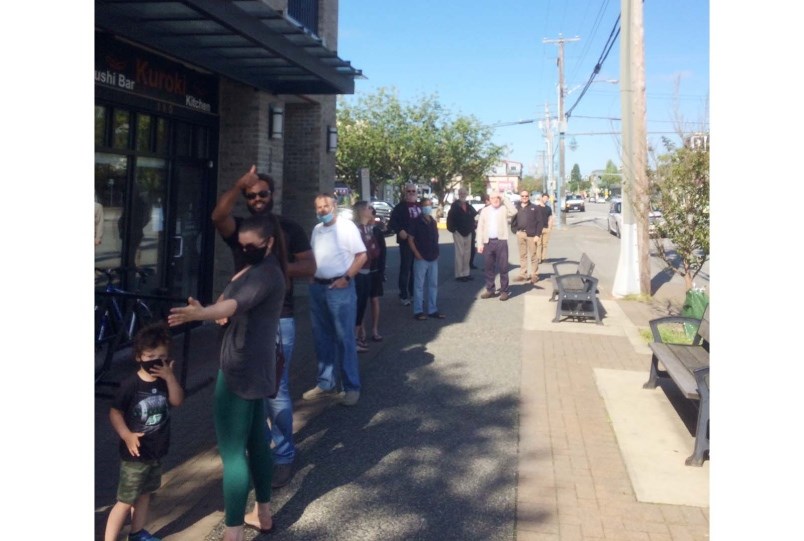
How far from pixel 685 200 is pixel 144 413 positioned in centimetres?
819

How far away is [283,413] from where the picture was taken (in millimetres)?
4957

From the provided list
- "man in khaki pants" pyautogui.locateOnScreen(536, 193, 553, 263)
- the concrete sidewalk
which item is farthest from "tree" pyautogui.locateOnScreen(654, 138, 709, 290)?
"man in khaki pants" pyautogui.locateOnScreen(536, 193, 553, 263)

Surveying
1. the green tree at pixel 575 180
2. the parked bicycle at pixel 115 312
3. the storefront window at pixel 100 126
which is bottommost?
the parked bicycle at pixel 115 312

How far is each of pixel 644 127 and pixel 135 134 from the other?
7682mm

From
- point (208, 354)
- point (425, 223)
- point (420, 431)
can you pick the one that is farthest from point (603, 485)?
point (425, 223)

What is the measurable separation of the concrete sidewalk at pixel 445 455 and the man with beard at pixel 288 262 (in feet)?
0.78

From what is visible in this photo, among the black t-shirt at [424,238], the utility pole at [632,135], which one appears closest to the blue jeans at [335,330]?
the black t-shirt at [424,238]

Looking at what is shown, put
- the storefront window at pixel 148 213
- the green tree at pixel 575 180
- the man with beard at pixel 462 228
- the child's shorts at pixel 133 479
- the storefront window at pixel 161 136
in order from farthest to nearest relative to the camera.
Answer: the green tree at pixel 575 180
the man with beard at pixel 462 228
the storefront window at pixel 161 136
the storefront window at pixel 148 213
the child's shorts at pixel 133 479

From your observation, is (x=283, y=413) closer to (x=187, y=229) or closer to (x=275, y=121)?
(x=187, y=229)

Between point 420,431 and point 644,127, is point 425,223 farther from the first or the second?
point 420,431

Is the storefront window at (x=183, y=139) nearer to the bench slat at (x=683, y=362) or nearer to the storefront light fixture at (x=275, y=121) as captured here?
the storefront light fixture at (x=275, y=121)

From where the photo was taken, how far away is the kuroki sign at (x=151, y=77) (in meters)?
8.06

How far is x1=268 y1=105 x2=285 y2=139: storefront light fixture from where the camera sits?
36.9 ft

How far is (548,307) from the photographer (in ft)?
41.7
